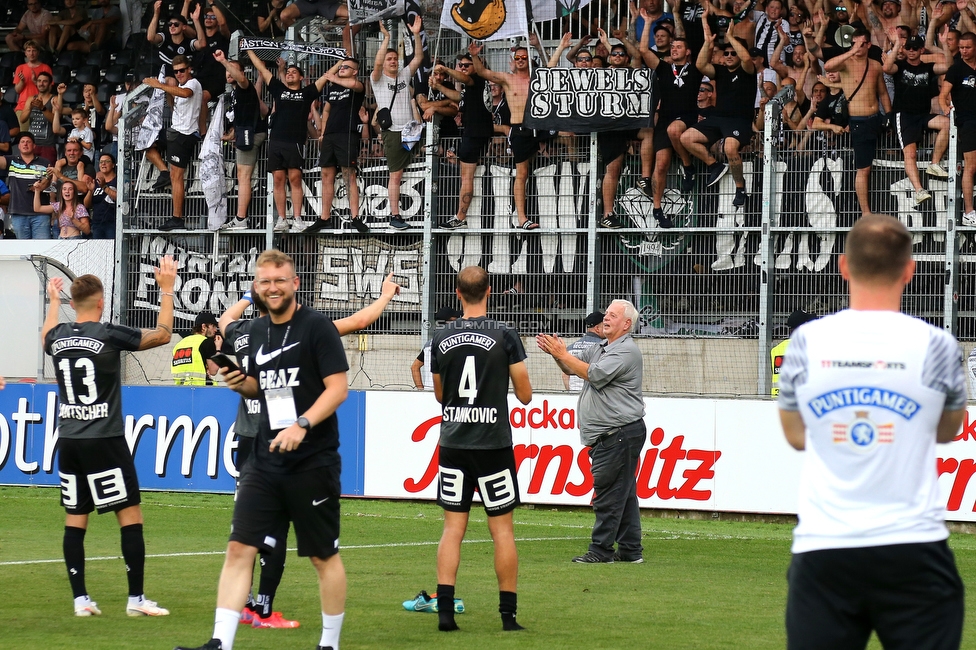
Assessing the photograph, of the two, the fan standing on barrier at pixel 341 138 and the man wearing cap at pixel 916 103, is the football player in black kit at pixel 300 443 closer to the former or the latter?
the man wearing cap at pixel 916 103

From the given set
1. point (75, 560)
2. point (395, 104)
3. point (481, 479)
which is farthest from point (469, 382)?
point (395, 104)

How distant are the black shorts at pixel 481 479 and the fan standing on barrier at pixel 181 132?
1238 cm

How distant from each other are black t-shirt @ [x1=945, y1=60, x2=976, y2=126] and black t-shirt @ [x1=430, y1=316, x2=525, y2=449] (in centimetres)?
978

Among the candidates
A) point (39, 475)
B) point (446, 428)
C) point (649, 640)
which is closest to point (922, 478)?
point (649, 640)

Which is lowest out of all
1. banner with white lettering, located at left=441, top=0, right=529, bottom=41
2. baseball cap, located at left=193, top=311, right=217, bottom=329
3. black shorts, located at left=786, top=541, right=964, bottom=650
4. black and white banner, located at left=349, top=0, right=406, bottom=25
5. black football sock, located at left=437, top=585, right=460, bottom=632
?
black football sock, located at left=437, top=585, right=460, bottom=632

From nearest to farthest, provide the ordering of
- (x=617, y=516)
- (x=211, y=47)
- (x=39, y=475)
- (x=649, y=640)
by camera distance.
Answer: (x=649, y=640) → (x=617, y=516) → (x=39, y=475) → (x=211, y=47)

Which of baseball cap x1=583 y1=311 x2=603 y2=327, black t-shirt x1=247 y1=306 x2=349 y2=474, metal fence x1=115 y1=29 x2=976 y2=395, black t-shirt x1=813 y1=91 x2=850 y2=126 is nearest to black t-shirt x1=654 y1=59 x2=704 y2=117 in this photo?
metal fence x1=115 y1=29 x2=976 y2=395

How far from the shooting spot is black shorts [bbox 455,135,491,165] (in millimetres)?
17875

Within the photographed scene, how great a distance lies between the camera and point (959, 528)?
44.7ft

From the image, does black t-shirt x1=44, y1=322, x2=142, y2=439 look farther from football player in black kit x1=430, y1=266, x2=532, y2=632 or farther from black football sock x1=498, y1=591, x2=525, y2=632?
black football sock x1=498, y1=591, x2=525, y2=632

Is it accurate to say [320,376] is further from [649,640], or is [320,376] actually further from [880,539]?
[880,539]

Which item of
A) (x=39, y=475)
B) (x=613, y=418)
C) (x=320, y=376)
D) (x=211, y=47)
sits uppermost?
(x=211, y=47)

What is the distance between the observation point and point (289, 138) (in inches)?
737

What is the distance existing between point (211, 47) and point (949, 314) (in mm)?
11917
